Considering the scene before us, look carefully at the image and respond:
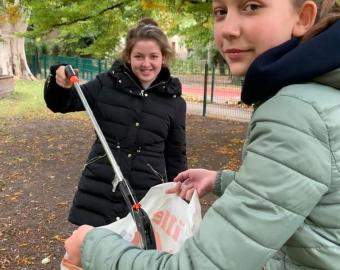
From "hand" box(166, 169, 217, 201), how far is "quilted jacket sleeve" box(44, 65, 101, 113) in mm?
1237

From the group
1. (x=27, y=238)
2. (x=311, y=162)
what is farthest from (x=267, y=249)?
(x=27, y=238)

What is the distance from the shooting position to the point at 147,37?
295 cm

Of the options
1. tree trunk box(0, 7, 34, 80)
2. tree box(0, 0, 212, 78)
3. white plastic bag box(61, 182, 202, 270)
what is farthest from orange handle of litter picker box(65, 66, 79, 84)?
tree trunk box(0, 7, 34, 80)

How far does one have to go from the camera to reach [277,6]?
43.6 inches

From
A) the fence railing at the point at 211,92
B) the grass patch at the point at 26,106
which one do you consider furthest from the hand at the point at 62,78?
the grass patch at the point at 26,106

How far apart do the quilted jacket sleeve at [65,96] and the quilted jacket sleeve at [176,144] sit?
53 cm

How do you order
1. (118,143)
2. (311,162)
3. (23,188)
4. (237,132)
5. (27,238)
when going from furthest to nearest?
(237,132), (23,188), (27,238), (118,143), (311,162)

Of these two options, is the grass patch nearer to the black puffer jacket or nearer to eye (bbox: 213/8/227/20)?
the black puffer jacket

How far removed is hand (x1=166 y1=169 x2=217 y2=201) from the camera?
5.53ft

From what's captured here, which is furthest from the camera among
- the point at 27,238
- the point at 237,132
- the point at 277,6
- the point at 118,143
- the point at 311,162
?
the point at 237,132

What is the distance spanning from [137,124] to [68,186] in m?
3.55

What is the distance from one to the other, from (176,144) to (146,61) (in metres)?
0.58

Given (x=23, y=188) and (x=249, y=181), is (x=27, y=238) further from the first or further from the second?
(x=249, y=181)

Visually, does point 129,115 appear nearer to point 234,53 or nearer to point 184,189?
point 184,189
